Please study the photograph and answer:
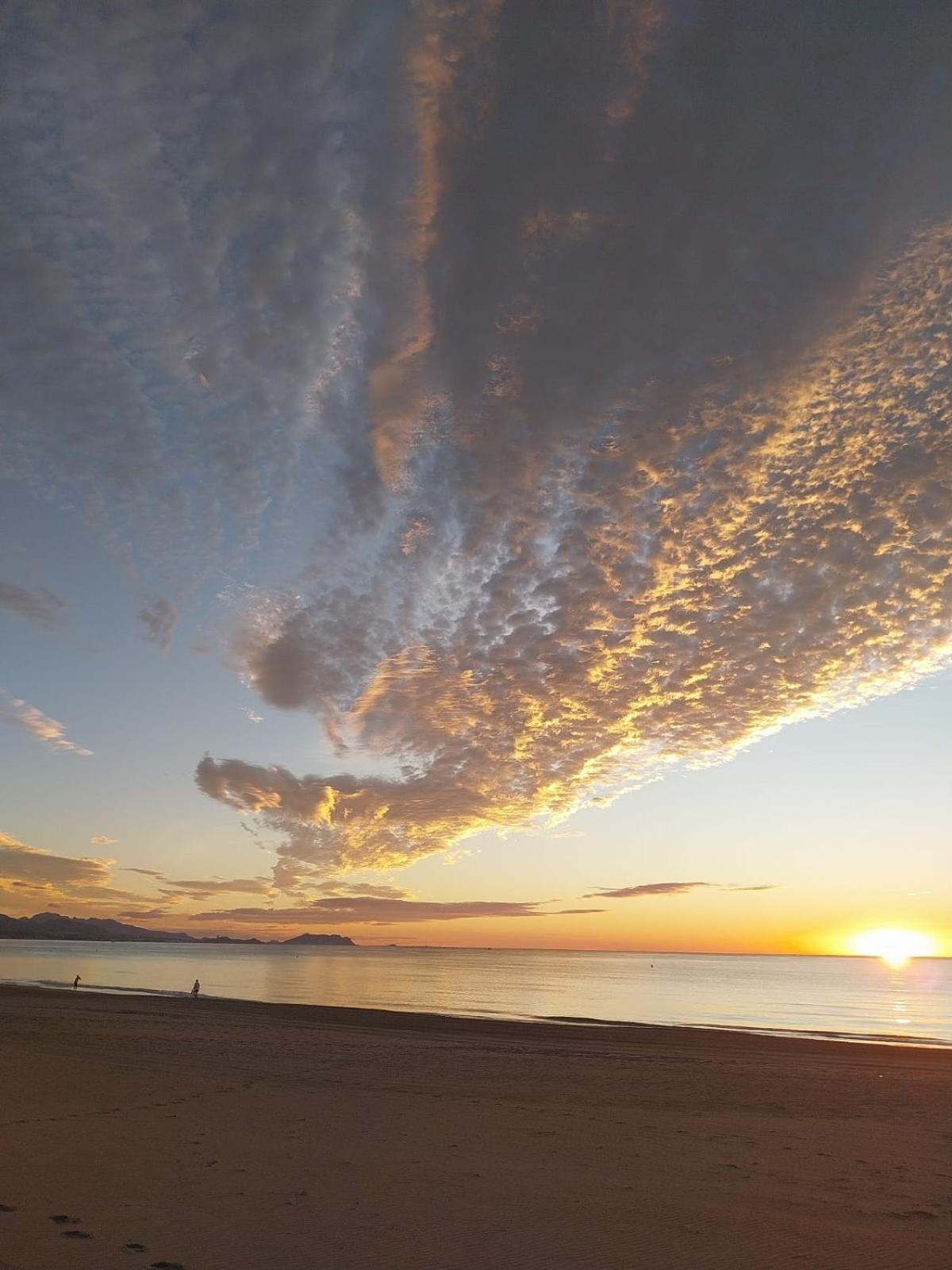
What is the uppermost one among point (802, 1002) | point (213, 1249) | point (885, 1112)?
point (802, 1002)

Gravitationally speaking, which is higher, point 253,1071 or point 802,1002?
point 802,1002

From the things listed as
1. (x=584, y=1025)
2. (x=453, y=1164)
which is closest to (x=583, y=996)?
(x=584, y=1025)

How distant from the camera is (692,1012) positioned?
2331 inches

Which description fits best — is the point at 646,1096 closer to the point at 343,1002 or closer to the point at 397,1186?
the point at 397,1186

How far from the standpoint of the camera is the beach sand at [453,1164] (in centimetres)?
751

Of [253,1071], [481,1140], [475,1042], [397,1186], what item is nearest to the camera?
[397,1186]

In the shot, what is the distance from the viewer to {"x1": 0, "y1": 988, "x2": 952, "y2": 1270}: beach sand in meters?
7.51

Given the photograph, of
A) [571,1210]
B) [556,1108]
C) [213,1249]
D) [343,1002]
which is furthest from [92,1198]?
[343,1002]

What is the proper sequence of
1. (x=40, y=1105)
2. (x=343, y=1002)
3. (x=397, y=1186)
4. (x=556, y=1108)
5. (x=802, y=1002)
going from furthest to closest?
1. (x=802, y=1002)
2. (x=343, y=1002)
3. (x=556, y=1108)
4. (x=40, y=1105)
5. (x=397, y=1186)

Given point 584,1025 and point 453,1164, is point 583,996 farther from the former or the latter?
point 453,1164

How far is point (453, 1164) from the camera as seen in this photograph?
421 inches

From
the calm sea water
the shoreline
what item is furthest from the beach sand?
the calm sea water

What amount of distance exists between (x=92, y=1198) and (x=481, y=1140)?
600 cm

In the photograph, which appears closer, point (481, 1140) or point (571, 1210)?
point (571, 1210)
